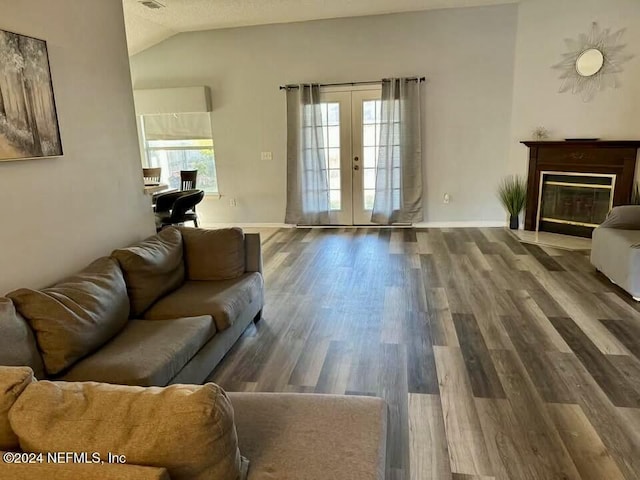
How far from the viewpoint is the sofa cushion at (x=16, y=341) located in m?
1.84

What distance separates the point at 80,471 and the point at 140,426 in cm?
14

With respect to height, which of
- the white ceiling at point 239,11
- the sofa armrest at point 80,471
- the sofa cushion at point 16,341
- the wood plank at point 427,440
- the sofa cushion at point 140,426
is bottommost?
the wood plank at point 427,440

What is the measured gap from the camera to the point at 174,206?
17.2 feet

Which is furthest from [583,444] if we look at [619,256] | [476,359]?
[619,256]

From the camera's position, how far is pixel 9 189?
2.27 m

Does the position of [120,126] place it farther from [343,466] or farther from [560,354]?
[560,354]

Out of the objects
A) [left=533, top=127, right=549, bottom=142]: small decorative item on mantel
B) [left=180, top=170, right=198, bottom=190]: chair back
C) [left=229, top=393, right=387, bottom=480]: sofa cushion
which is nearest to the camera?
[left=229, top=393, right=387, bottom=480]: sofa cushion

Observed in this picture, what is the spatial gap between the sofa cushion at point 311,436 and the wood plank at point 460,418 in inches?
24.0

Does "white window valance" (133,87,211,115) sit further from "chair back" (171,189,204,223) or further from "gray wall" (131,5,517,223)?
"chair back" (171,189,204,223)

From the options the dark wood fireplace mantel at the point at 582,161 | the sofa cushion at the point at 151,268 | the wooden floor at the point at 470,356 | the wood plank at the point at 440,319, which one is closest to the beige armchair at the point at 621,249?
the wooden floor at the point at 470,356

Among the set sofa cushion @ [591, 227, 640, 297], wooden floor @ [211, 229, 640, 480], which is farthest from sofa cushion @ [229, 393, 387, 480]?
sofa cushion @ [591, 227, 640, 297]

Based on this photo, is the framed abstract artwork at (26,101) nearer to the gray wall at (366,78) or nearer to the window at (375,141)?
the gray wall at (366,78)

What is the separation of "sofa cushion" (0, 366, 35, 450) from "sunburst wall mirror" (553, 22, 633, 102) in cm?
628

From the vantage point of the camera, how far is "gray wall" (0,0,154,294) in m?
2.34
